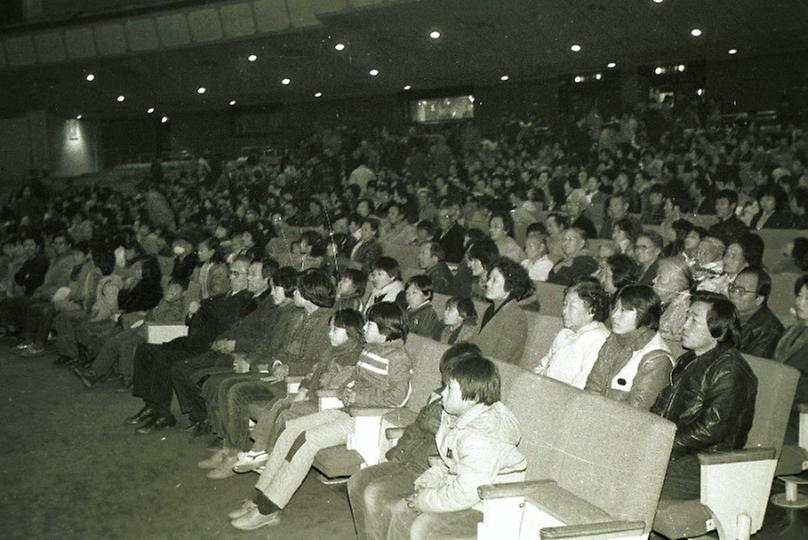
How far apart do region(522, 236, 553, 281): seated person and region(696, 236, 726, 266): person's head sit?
110cm

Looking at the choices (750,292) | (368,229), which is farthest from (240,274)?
(750,292)

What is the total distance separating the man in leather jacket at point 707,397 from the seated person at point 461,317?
1.49 metres

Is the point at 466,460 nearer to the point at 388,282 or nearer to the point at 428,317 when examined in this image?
the point at 428,317

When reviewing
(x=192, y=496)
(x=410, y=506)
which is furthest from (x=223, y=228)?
(x=410, y=506)

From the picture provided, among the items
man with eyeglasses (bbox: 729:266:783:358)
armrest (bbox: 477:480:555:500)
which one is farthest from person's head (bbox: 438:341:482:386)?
man with eyeglasses (bbox: 729:266:783:358)

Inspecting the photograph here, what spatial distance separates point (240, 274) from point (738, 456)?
386cm

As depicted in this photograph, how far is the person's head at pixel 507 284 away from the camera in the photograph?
4566 millimetres

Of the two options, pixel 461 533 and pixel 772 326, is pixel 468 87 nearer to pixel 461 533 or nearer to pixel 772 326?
pixel 772 326

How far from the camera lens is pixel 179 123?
2419cm

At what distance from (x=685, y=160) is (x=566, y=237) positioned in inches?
276

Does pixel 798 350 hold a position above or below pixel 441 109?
below

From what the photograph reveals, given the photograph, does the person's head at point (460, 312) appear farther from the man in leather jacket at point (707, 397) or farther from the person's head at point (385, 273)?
the man in leather jacket at point (707, 397)

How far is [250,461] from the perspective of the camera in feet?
15.1

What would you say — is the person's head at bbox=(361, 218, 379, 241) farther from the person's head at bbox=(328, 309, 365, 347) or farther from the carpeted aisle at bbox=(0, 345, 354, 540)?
the person's head at bbox=(328, 309, 365, 347)
